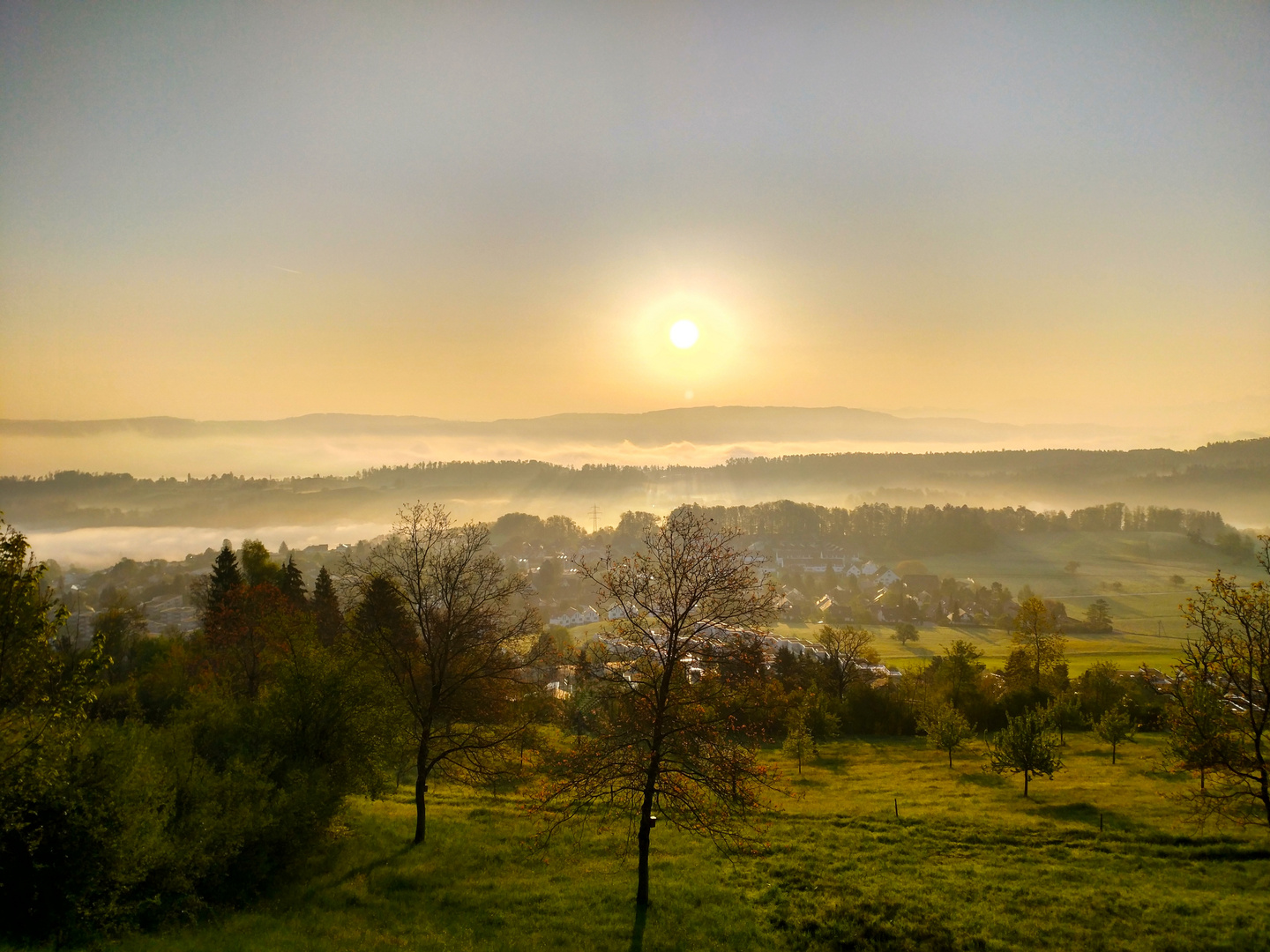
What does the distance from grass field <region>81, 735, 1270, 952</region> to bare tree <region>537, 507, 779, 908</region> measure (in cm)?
244

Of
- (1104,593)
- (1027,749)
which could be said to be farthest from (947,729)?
(1104,593)

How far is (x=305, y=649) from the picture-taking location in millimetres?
22312

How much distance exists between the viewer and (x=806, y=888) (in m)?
17.3

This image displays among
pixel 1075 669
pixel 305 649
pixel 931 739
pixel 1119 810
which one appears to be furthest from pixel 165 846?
pixel 1075 669

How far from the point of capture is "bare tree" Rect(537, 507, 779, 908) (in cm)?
1475

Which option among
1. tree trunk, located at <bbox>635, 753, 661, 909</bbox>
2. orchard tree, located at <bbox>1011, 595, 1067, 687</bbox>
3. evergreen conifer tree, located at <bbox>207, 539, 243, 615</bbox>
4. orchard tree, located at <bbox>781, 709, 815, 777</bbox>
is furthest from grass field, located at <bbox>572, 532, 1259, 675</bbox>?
tree trunk, located at <bbox>635, 753, 661, 909</bbox>

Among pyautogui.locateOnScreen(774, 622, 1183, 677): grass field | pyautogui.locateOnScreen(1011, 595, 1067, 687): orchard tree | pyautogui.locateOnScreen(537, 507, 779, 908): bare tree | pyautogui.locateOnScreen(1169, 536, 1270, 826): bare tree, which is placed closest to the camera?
pyautogui.locateOnScreen(537, 507, 779, 908): bare tree

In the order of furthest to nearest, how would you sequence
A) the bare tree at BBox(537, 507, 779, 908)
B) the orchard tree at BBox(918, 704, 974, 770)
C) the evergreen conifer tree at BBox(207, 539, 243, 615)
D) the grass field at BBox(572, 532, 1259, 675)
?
1. the grass field at BBox(572, 532, 1259, 675)
2. the evergreen conifer tree at BBox(207, 539, 243, 615)
3. the orchard tree at BBox(918, 704, 974, 770)
4. the bare tree at BBox(537, 507, 779, 908)

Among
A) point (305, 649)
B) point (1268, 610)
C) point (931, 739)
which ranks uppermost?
point (1268, 610)

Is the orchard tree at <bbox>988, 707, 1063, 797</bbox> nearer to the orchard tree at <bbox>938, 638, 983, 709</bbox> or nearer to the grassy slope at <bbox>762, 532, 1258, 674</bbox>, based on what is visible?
the orchard tree at <bbox>938, 638, 983, 709</bbox>

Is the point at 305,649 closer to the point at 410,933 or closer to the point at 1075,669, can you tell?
the point at 410,933

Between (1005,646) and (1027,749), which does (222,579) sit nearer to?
(1027,749)

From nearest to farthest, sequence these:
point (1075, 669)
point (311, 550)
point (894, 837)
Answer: point (894, 837)
point (1075, 669)
point (311, 550)

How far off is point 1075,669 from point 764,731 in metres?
81.8
